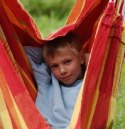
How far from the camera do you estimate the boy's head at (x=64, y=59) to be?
11.9ft

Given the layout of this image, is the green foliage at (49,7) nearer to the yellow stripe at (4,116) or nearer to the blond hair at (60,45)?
the blond hair at (60,45)

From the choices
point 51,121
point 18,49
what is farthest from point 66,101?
point 18,49

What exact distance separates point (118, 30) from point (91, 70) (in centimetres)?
26

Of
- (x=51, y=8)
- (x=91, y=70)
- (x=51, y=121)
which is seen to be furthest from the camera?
(x=51, y=8)

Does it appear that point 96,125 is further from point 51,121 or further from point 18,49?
point 18,49

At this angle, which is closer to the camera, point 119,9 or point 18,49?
point 119,9

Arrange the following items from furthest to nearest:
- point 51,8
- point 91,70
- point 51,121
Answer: point 51,8, point 51,121, point 91,70

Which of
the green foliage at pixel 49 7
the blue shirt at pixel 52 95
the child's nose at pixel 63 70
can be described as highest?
the child's nose at pixel 63 70

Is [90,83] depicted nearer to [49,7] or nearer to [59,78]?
[59,78]

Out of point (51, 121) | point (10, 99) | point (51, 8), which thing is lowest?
point (51, 8)

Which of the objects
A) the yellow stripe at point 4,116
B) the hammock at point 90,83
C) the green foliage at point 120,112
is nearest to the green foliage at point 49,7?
the green foliage at point 120,112

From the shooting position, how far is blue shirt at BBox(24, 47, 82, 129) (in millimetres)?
3523

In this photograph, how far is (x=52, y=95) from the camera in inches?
144

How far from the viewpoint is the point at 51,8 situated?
7.98 m
